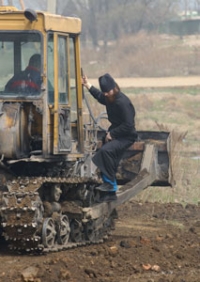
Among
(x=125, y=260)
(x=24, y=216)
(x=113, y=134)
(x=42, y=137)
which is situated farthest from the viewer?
(x=113, y=134)

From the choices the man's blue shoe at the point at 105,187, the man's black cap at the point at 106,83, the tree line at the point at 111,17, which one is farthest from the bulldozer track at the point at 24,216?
the tree line at the point at 111,17

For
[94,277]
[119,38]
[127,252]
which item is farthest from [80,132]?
[119,38]

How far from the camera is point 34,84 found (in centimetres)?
1181

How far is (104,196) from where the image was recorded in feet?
43.5

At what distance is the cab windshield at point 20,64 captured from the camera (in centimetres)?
1183

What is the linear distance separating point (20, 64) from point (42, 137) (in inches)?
37.1

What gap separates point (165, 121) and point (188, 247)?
795 inches

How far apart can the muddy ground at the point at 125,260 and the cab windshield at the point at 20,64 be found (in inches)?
74.5

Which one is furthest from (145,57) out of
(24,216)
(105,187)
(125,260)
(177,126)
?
(24,216)

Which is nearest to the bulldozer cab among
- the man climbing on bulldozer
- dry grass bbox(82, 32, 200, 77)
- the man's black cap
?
the man climbing on bulldozer

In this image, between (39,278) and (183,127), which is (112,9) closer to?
(183,127)

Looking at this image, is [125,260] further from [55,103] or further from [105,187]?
[55,103]

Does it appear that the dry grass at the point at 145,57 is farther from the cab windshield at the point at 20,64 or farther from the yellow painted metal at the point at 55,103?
the yellow painted metal at the point at 55,103

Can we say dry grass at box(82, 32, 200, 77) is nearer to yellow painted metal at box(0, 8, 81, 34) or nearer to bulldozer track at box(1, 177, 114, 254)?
yellow painted metal at box(0, 8, 81, 34)
